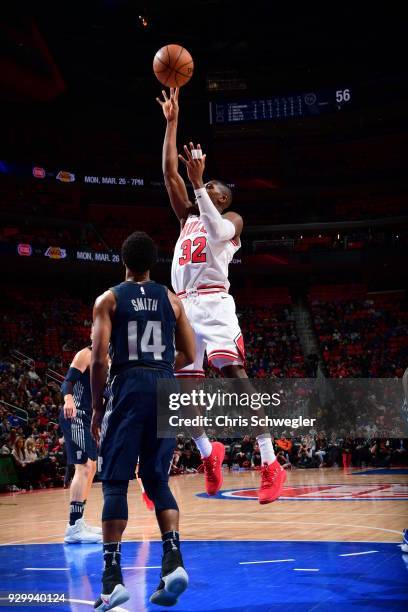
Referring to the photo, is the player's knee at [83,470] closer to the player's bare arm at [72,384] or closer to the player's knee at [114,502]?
the player's bare arm at [72,384]

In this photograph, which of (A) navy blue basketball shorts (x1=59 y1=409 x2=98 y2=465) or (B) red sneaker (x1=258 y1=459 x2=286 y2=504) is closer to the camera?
(B) red sneaker (x1=258 y1=459 x2=286 y2=504)

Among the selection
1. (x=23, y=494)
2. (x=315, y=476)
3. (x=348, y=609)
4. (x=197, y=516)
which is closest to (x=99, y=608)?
(x=348, y=609)

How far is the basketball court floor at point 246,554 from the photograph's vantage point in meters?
4.33

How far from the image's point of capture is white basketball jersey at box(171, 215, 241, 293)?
548 cm

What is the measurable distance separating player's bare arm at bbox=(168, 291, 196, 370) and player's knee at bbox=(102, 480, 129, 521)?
0.93 m

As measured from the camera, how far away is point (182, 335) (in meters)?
4.55

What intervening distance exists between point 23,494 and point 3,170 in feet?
44.8

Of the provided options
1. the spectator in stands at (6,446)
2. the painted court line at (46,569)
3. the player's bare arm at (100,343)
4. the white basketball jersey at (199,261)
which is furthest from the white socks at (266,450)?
the spectator in stands at (6,446)

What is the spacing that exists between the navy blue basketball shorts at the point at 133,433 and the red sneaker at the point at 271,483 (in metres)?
1.19

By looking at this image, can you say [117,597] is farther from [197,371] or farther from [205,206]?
[205,206]

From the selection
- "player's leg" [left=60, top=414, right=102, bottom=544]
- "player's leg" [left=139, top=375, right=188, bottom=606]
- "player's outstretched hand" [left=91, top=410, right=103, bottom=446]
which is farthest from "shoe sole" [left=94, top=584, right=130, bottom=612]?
"player's leg" [left=60, top=414, right=102, bottom=544]

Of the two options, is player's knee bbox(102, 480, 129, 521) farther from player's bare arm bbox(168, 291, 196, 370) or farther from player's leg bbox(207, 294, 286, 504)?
player's leg bbox(207, 294, 286, 504)

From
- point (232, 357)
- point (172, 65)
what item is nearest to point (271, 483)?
point (232, 357)

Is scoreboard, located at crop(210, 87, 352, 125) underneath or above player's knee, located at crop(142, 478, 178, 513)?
above
